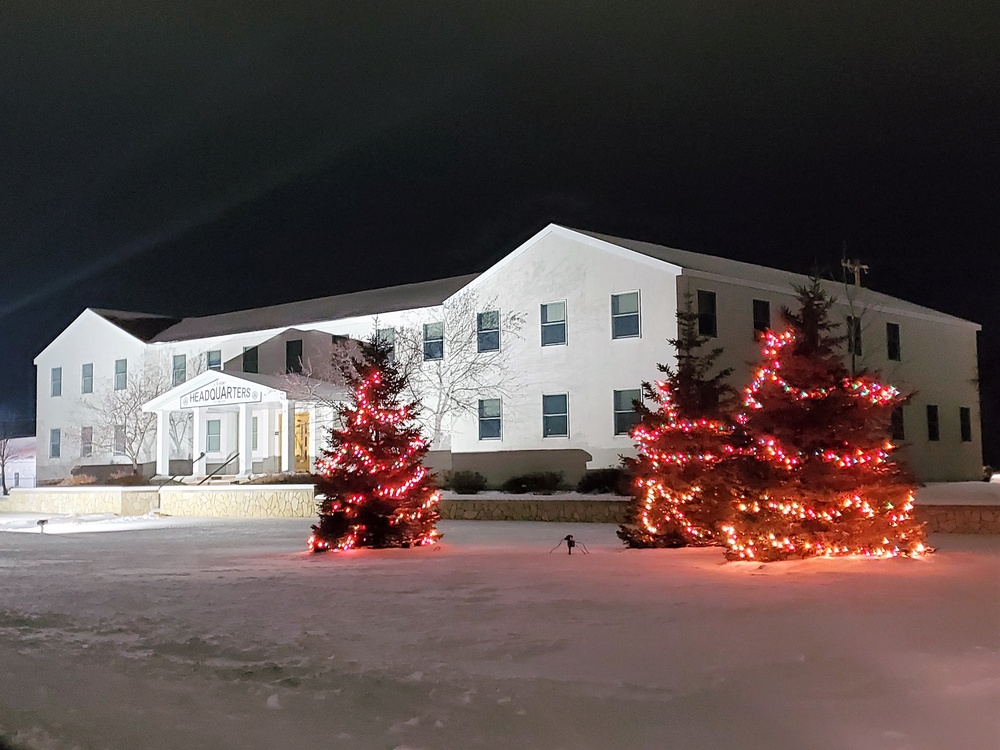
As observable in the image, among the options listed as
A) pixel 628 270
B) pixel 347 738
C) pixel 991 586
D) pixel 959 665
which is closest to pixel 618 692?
pixel 347 738

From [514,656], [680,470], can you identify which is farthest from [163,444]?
[514,656]

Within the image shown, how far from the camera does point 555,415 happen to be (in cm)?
2762

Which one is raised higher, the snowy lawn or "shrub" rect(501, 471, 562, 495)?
"shrub" rect(501, 471, 562, 495)

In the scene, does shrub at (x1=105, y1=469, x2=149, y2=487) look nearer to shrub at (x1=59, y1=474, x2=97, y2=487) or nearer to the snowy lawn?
shrub at (x1=59, y1=474, x2=97, y2=487)

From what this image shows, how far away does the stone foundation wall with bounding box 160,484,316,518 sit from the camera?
2567cm

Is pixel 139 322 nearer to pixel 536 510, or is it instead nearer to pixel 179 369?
pixel 179 369

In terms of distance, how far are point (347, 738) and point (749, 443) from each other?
28.3ft

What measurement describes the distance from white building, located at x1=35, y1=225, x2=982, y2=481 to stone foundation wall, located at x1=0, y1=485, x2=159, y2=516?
3.63m

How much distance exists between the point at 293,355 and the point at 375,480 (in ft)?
67.4

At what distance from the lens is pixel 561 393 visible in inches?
1083

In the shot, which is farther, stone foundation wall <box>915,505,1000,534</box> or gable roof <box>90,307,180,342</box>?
gable roof <box>90,307,180,342</box>

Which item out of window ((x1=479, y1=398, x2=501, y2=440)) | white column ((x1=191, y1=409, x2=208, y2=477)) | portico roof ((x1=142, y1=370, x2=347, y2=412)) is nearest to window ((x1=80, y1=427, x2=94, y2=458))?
white column ((x1=191, y1=409, x2=208, y2=477))

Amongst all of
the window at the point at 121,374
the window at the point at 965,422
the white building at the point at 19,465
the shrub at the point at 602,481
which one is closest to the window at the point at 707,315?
the shrub at the point at 602,481

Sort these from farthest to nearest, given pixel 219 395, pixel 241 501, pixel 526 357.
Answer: pixel 219 395 → pixel 526 357 → pixel 241 501
